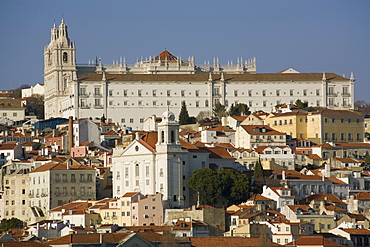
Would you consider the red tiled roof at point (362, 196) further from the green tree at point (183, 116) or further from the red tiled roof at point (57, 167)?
the green tree at point (183, 116)

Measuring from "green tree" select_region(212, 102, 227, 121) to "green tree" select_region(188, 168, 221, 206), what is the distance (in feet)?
147

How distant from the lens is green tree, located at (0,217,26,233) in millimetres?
72250

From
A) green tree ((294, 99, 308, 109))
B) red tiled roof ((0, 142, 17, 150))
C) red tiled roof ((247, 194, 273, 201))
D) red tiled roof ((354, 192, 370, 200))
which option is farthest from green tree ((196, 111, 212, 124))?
red tiled roof ((247, 194, 273, 201))

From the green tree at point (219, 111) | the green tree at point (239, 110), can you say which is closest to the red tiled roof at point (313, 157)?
the green tree at point (219, 111)

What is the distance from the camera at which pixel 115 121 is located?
122m

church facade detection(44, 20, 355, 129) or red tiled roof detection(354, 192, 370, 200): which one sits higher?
church facade detection(44, 20, 355, 129)

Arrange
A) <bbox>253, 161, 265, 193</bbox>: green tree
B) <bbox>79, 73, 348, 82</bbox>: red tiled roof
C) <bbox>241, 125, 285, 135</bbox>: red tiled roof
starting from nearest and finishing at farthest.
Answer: <bbox>253, 161, 265, 193</bbox>: green tree → <bbox>241, 125, 285, 135</bbox>: red tiled roof → <bbox>79, 73, 348, 82</bbox>: red tiled roof

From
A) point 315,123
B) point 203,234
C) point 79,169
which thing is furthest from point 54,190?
point 315,123

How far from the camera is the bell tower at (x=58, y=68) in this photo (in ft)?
430

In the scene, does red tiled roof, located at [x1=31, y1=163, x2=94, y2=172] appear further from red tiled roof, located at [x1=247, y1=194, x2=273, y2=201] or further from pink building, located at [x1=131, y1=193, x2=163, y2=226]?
red tiled roof, located at [x1=247, y1=194, x2=273, y2=201]

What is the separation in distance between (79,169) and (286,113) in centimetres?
2877

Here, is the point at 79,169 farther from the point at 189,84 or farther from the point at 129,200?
the point at 189,84

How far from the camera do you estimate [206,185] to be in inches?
2788

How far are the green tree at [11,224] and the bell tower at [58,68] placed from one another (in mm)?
54309
